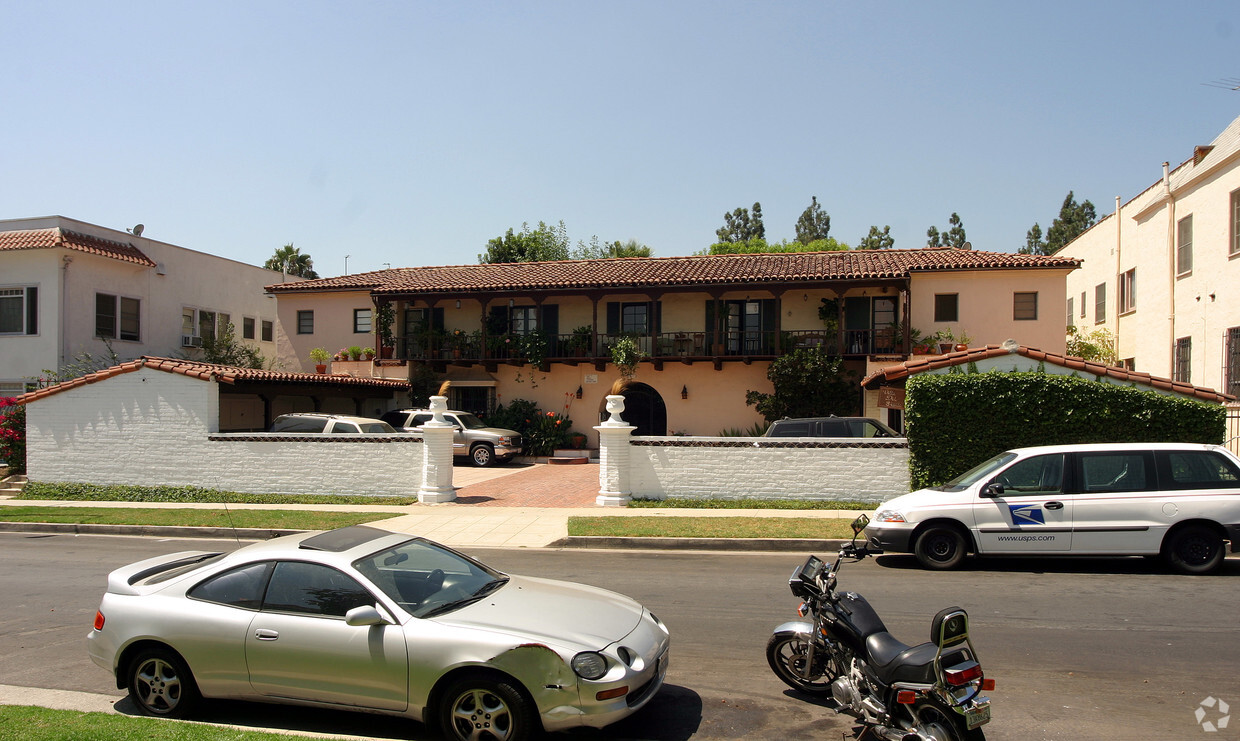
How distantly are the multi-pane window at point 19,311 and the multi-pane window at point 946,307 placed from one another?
94.8ft

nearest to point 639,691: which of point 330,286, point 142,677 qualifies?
point 142,677

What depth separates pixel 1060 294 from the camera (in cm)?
2508

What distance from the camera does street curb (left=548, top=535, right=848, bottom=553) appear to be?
1205 cm

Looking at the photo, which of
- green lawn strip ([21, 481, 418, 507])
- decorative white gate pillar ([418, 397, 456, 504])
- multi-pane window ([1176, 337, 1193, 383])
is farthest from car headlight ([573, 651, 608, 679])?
multi-pane window ([1176, 337, 1193, 383])

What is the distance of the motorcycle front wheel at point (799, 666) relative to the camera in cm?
580

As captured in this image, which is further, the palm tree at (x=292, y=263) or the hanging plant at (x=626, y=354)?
the palm tree at (x=292, y=263)

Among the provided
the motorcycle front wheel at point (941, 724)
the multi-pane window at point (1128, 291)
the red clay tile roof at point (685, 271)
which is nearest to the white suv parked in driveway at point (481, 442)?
the red clay tile roof at point (685, 271)

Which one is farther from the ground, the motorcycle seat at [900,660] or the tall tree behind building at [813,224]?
the tall tree behind building at [813,224]

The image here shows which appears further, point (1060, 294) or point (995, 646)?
point (1060, 294)

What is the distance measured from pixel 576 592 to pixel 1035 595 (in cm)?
565

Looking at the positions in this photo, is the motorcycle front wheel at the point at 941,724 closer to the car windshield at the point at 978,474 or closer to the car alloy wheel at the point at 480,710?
the car alloy wheel at the point at 480,710

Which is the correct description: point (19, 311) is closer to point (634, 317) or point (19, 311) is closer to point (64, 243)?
point (64, 243)

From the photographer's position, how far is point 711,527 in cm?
1322

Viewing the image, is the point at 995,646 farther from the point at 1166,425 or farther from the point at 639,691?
the point at 1166,425
